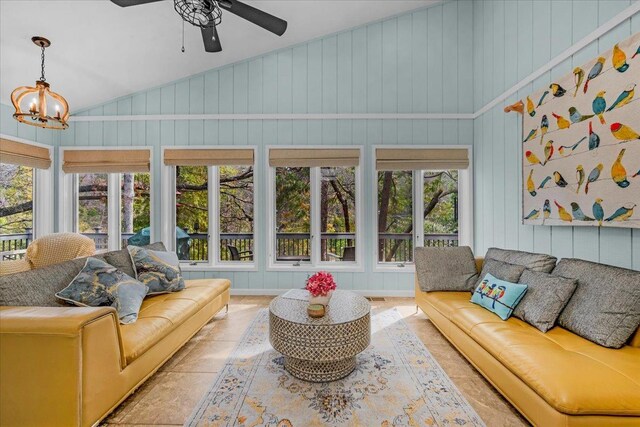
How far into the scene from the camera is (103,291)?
85.7 inches

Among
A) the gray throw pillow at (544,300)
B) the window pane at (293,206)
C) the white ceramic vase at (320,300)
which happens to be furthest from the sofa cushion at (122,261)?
the gray throw pillow at (544,300)

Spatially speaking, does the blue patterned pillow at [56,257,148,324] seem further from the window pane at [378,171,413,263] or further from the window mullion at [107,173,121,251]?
the window pane at [378,171,413,263]

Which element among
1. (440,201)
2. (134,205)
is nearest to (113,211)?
(134,205)

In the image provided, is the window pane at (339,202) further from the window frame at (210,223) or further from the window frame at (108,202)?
the window frame at (108,202)

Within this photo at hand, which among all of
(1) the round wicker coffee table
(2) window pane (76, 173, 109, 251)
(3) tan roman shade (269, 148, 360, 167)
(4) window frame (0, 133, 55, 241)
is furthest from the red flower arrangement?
(4) window frame (0, 133, 55, 241)

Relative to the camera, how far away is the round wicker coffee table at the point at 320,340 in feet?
6.56

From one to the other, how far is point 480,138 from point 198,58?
390 centimetres

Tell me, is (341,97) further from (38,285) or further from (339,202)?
(38,285)

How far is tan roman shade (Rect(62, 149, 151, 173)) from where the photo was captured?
4285 mm

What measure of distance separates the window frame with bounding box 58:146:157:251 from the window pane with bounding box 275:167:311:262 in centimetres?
185

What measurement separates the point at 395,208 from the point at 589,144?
2314 mm

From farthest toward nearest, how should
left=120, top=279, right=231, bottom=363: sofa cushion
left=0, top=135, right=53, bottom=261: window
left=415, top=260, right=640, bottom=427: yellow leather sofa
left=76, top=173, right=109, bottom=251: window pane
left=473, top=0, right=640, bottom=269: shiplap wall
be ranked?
left=76, top=173, right=109, bottom=251: window pane < left=0, top=135, right=53, bottom=261: window < left=473, top=0, right=640, bottom=269: shiplap wall < left=120, top=279, right=231, bottom=363: sofa cushion < left=415, top=260, right=640, bottom=427: yellow leather sofa

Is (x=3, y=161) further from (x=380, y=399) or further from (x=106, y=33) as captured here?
(x=380, y=399)

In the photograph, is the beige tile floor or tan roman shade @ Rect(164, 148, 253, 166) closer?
the beige tile floor
